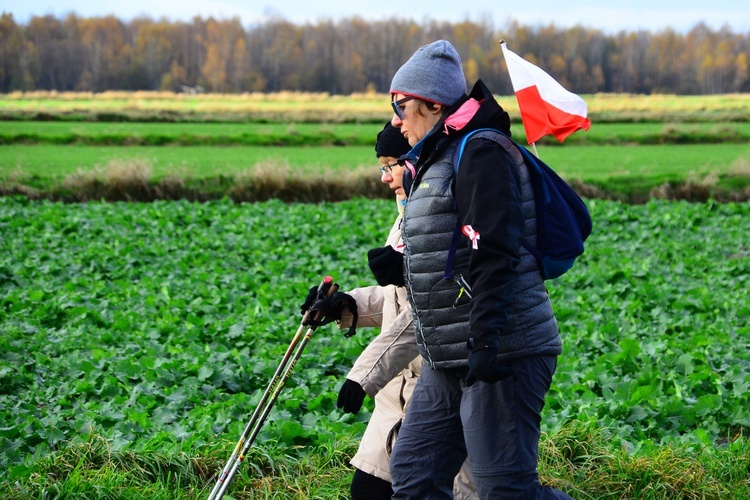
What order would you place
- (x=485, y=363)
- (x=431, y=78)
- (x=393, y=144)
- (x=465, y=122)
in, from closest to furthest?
(x=485, y=363), (x=465, y=122), (x=431, y=78), (x=393, y=144)

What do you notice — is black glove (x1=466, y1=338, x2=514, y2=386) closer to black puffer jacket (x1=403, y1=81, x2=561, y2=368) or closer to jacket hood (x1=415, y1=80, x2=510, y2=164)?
black puffer jacket (x1=403, y1=81, x2=561, y2=368)

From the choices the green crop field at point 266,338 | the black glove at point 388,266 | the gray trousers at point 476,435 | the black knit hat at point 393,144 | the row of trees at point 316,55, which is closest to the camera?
the gray trousers at point 476,435

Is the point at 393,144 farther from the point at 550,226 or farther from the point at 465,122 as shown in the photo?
the point at 550,226

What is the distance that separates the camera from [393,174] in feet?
13.8

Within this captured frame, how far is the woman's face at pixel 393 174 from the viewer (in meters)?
4.16

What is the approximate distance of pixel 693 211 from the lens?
18.4 metres

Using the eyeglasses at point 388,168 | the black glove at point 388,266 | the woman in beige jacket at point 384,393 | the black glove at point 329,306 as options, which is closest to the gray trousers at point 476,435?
the woman in beige jacket at point 384,393

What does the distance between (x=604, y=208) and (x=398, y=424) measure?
1608 cm

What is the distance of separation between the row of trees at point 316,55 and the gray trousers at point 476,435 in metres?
61.9

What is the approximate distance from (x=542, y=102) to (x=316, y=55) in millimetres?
79173

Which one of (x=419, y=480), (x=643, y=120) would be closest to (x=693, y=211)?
(x=419, y=480)

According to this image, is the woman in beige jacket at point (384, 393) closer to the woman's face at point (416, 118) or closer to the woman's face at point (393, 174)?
the woman's face at point (393, 174)

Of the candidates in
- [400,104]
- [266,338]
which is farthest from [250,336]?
[400,104]

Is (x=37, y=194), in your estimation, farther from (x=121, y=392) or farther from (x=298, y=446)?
(x=298, y=446)
